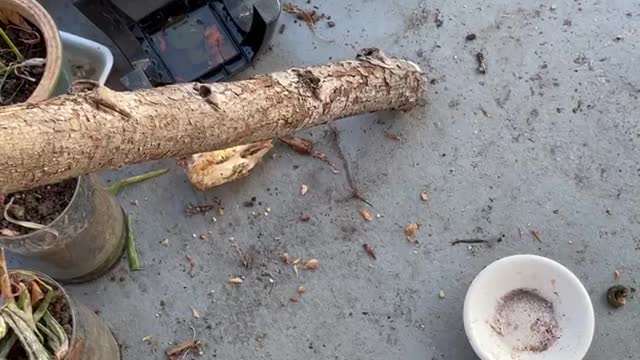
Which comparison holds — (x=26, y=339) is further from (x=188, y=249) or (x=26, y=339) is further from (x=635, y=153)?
(x=635, y=153)

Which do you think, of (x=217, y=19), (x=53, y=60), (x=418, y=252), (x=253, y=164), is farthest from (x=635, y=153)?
(x=53, y=60)

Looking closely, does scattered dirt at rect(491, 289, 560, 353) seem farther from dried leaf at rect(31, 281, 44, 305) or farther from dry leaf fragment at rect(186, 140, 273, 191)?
dried leaf at rect(31, 281, 44, 305)

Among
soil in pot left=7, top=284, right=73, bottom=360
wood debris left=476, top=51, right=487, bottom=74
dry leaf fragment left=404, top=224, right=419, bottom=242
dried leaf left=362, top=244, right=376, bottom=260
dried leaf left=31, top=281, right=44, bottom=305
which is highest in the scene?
dried leaf left=31, top=281, right=44, bottom=305

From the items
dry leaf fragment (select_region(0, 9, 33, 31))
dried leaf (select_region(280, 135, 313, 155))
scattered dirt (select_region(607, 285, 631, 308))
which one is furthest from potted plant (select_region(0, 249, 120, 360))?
scattered dirt (select_region(607, 285, 631, 308))

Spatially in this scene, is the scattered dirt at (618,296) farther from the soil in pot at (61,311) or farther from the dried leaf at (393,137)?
the soil in pot at (61,311)

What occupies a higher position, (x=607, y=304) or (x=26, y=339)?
(x=26, y=339)

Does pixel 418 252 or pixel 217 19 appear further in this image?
pixel 217 19

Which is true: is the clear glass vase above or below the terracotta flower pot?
below
